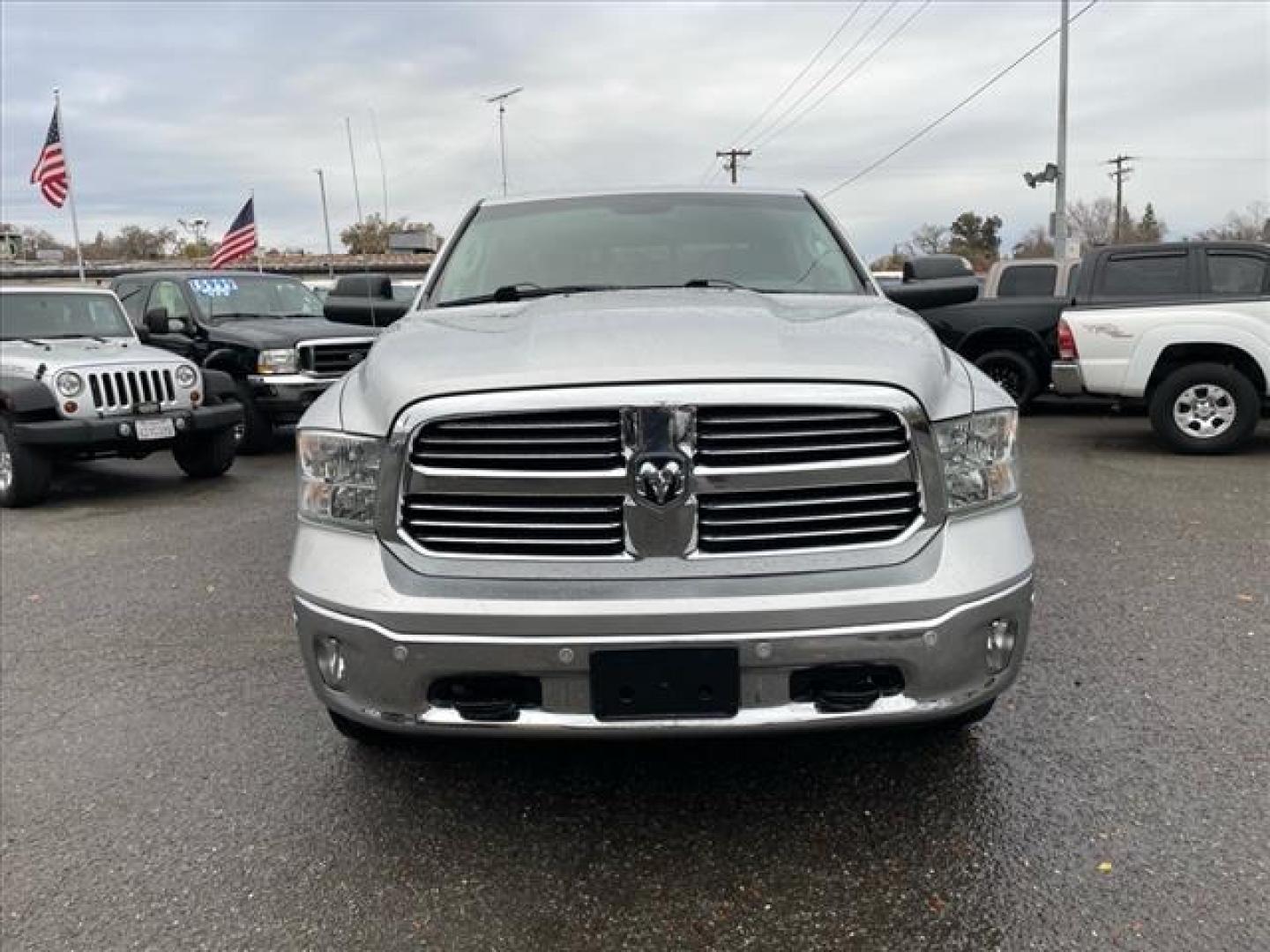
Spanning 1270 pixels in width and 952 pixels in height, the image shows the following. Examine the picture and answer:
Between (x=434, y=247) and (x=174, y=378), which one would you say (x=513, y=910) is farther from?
(x=174, y=378)

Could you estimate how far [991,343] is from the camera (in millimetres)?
10617

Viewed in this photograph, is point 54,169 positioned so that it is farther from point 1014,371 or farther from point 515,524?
point 515,524

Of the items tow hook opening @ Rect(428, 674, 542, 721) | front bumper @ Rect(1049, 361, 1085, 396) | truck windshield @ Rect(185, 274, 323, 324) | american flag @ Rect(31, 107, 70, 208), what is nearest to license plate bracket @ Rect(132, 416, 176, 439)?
truck windshield @ Rect(185, 274, 323, 324)

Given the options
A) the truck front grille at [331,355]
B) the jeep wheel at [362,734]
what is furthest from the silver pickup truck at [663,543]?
the truck front grille at [331,355]

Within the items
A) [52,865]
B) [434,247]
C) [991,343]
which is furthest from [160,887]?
[991,343]

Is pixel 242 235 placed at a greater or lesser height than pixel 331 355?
greater

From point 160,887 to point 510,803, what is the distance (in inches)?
36.6

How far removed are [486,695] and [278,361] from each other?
7.98 meters

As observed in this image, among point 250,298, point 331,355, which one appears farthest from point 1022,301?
point 250,298

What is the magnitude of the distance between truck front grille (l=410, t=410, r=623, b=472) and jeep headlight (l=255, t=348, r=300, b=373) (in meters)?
7.74

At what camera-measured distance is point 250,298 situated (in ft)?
35.2

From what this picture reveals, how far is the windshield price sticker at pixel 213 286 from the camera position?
1054cm

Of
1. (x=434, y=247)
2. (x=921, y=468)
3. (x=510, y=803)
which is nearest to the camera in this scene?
(x=921, y=468)

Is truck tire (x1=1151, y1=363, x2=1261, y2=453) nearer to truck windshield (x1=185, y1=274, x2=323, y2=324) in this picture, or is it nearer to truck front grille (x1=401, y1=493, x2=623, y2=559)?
truck front grille (x1=401, y1=493, x2=623, y2=559)
